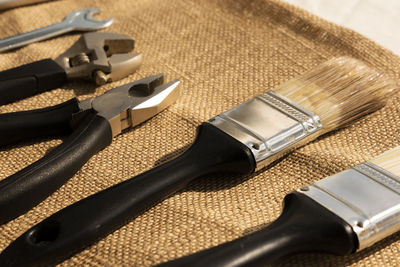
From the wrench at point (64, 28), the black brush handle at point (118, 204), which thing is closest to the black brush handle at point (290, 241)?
the black brush handle at point (118, 204)

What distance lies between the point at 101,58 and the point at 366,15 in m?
0.74

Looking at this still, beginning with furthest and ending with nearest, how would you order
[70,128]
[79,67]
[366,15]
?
[366,15]
[79,67]
[70,128]

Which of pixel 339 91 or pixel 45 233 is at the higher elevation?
pixel 339 91

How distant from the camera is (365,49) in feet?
3.40

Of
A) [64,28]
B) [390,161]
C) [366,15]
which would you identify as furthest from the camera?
[366,15]

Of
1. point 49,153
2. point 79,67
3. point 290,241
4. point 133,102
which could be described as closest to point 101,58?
point 79,67

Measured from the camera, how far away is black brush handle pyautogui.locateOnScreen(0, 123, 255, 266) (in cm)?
61

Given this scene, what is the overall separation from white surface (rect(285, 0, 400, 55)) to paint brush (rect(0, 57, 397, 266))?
1.43ft

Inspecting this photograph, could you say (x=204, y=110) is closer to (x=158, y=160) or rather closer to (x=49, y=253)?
(x=158, y=160)

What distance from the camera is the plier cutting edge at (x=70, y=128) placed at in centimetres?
68

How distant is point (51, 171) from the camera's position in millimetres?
703

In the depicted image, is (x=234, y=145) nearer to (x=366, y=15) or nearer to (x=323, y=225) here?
(x=323, y=225)

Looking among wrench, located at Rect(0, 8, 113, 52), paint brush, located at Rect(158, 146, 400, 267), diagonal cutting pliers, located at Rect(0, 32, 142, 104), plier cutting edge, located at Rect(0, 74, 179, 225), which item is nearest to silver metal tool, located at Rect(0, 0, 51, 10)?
wrench, located at Rect(0, 8, 113, 52)

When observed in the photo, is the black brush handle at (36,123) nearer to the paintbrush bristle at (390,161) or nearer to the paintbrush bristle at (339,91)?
the paintbrush bristle at (339,91)
